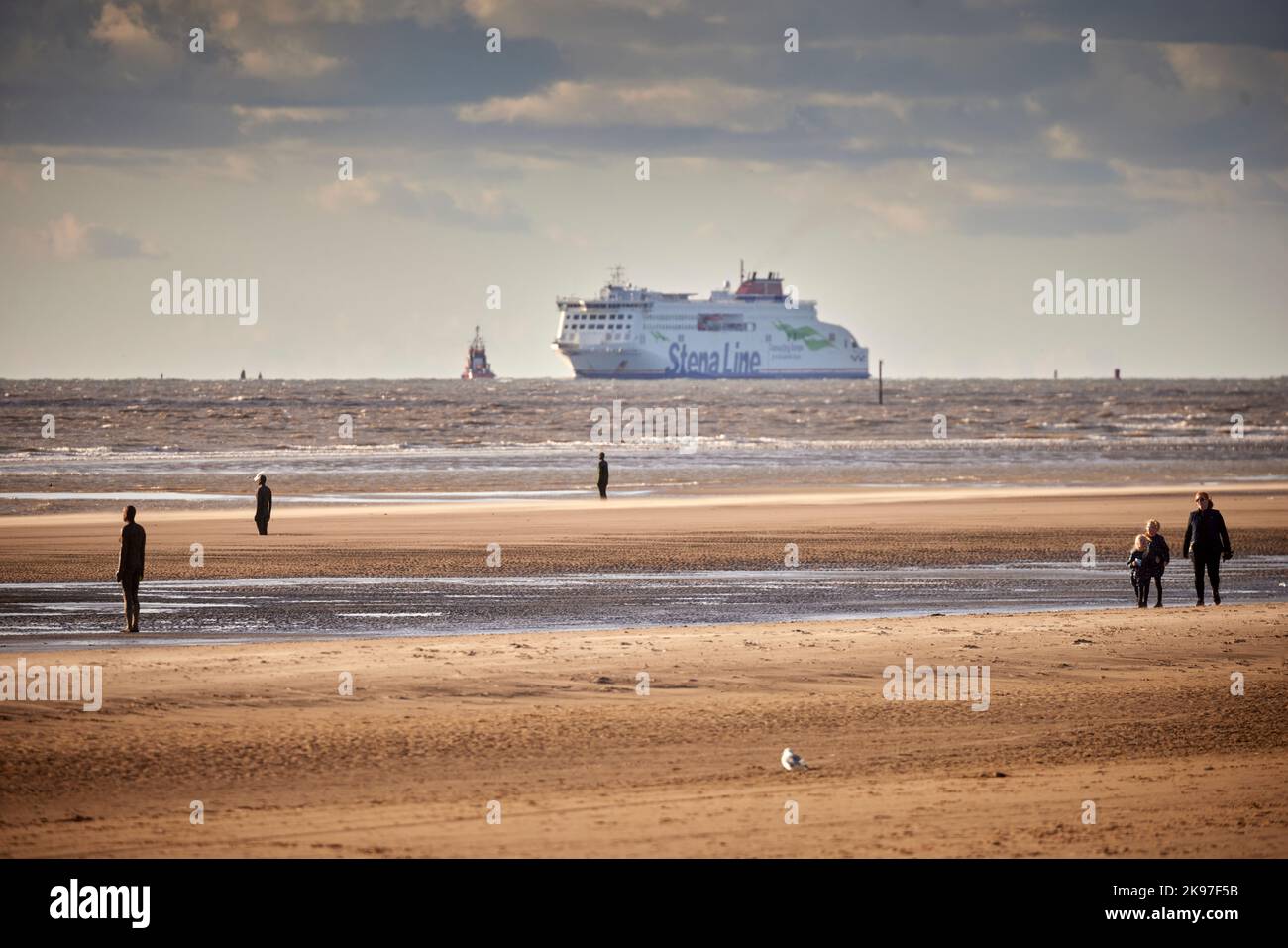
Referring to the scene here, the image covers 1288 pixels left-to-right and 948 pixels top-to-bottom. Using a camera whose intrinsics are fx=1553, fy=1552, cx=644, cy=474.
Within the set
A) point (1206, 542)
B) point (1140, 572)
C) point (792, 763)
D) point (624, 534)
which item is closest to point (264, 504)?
point (624, 534)

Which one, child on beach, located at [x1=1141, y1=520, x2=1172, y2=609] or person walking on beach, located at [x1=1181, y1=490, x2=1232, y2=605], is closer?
person walking on beach, located at [x1=1181, y1=490, x2=1232, y2=605]

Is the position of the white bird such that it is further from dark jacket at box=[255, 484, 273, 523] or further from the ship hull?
the ship hull

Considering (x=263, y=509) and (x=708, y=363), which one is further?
(x=708, y=363)

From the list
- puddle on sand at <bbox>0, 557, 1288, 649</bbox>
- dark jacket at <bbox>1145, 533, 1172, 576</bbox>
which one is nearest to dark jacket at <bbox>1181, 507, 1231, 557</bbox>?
dark jacket at <bbox>1145, 533, 1172, 576</bbox>

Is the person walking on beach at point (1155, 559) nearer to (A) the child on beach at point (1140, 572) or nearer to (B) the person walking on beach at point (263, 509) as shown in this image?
(A) the child on beach at point (1140, 572)

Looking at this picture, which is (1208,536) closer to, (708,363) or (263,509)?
(263,509)

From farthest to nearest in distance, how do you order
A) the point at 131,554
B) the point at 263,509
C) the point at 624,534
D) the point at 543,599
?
1. the point at 624,534
2. the point at 263,509
3. the point at 543,599
4. the point at 131,554

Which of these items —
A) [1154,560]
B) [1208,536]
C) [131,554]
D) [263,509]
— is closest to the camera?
[131,554]

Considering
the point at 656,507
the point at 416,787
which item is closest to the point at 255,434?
the point at 656,507
